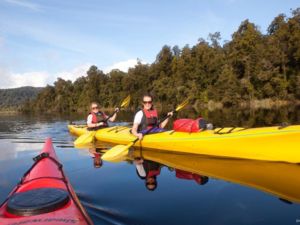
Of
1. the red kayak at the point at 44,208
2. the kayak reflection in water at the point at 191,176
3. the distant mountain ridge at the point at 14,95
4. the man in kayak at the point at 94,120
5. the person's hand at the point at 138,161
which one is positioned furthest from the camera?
the distant mountain ridge at the point at 14,95

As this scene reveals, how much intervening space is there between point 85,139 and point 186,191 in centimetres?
639

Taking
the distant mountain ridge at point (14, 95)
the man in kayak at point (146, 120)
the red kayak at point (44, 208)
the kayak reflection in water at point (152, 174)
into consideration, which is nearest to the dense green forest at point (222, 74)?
the man in kayak at point (146, 120)

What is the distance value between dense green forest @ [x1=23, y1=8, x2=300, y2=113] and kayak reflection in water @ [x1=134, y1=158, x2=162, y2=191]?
33955mm

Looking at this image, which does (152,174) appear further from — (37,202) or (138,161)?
(37,202)

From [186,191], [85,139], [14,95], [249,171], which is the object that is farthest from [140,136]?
[14,95]

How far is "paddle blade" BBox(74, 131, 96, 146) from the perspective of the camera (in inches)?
422

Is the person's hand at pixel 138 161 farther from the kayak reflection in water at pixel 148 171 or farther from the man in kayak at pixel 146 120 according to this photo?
the man in kayak at pixel 146 120

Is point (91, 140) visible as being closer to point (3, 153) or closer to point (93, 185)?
point (3, 153)

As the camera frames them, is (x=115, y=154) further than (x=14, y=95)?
No

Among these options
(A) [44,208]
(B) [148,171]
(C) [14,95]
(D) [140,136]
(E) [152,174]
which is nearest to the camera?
(A) [44,208]

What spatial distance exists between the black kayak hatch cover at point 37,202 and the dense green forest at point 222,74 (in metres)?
38.1

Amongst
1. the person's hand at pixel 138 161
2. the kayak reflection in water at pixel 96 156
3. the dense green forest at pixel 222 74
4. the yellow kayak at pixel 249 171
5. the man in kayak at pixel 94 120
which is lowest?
the kayak reflection in water at pixel 96 156

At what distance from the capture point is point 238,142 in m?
6.64

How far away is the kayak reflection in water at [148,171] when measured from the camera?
5.65 metres
